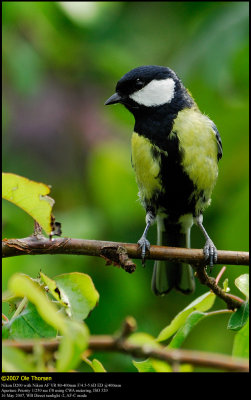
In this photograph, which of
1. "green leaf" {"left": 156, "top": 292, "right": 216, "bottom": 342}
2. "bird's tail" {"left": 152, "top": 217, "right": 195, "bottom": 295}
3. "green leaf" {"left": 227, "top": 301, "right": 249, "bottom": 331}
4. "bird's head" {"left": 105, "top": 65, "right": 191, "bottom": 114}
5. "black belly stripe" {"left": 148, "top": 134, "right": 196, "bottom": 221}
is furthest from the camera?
"bird's tail" {"left": 152, "top": 217, "right": 195, "bottom": 295}

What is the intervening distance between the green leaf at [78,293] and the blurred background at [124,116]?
161 centimetres

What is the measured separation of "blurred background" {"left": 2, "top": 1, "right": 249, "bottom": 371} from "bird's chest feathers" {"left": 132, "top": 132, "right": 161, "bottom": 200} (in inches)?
31.2

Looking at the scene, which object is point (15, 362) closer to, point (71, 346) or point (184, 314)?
point (71, 346)

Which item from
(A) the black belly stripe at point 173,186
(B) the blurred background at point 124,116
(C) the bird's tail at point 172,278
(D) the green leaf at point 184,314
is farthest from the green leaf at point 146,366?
(B) the blurred background at point 124,116

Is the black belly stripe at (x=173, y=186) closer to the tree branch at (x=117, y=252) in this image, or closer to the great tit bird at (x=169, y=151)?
the great tit bird at (x=169, y=151)

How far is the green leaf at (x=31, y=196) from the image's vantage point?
4.99 ft

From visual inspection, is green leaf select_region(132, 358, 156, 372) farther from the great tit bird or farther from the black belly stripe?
the black belly stripe

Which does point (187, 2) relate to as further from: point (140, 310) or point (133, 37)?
point (140, 310)

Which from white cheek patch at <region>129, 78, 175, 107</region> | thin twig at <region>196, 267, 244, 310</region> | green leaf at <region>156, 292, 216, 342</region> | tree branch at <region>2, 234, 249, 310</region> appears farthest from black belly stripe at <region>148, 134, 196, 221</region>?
green leaf at <region>156, 292, 216, 342</region>

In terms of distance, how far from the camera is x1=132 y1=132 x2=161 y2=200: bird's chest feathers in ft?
8.97

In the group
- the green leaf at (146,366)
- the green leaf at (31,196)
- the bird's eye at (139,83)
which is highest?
the bird's eye at (139,83)

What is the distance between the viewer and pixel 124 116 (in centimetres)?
422

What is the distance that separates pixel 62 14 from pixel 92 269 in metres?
1.76

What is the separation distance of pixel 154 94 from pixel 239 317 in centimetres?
144
